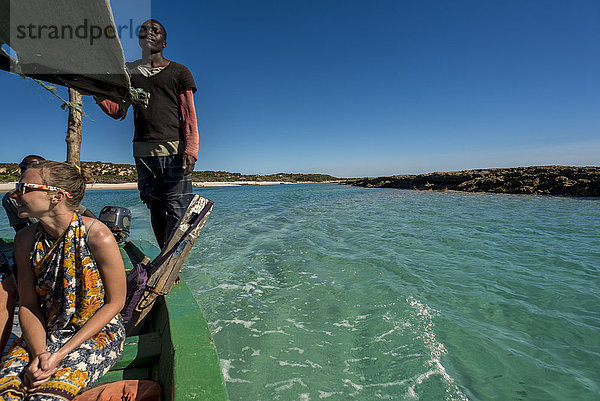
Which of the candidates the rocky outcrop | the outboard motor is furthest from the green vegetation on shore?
the rocky outcrop

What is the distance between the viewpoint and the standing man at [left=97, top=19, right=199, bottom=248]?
2.61 m

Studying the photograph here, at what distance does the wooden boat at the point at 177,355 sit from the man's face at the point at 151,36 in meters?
2.37

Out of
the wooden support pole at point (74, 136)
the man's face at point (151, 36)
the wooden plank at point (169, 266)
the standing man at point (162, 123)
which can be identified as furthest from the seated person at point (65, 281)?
the wooden support pole at point (74, 136)

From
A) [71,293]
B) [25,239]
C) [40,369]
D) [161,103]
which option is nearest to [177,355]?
[40,369]

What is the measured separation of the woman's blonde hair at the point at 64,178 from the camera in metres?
1.45

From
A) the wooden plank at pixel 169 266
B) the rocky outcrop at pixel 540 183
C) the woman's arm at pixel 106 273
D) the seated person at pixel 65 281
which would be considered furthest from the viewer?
the rocky outcrop at pixel 540 183

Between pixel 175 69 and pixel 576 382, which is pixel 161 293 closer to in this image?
pixel 175 69

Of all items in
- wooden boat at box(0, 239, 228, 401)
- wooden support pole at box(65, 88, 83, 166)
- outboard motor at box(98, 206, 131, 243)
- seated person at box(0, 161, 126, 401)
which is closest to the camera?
wooden boat at box(0, 239, 228, 401)

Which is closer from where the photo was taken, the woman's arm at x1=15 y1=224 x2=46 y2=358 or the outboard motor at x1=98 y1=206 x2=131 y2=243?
the woman's arm at x1=15 y1=224 x2=46 y2=358

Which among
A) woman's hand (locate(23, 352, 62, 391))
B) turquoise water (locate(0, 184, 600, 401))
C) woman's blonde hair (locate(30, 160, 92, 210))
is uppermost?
woman's blonde hair (locate(30, 160, 92, 210))

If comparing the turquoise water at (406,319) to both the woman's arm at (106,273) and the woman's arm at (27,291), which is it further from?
the woman's arm at (27,291)

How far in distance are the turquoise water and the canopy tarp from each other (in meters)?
2.73

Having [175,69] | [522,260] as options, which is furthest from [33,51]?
[522,260]

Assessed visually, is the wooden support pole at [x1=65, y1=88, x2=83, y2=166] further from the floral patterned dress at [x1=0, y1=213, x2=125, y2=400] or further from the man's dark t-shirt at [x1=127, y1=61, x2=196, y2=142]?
the floral patterned dress at [x1=0, y1=213, x2=125, y2=400]
